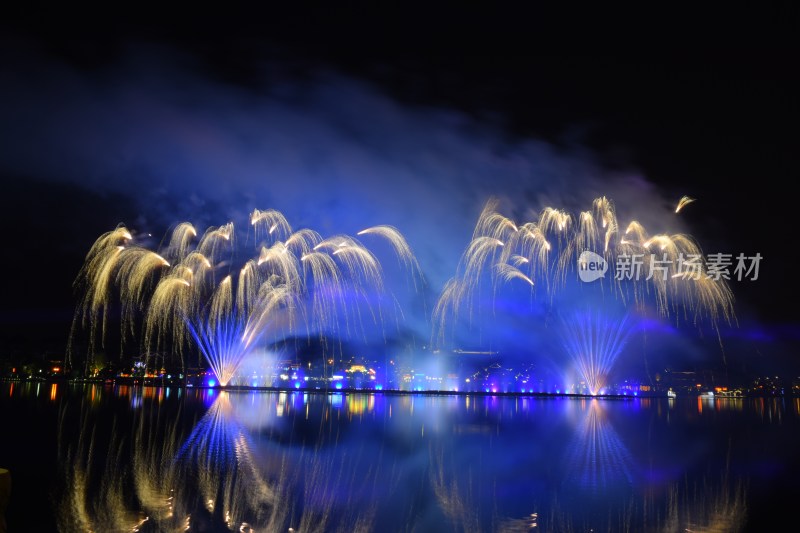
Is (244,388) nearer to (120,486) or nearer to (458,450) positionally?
(458,450)

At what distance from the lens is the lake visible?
11.1 m

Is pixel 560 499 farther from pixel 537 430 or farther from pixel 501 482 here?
pixel 537 430

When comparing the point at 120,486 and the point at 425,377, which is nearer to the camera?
the point at 120,486

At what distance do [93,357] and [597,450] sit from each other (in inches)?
3584

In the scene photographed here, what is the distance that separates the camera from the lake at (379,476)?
11062 millimetres

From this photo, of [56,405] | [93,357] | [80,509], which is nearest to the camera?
[80,509]

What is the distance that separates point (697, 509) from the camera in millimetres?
12617

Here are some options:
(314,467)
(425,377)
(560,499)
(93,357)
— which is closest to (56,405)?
(314,467)

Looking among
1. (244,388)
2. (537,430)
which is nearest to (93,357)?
(244,388)

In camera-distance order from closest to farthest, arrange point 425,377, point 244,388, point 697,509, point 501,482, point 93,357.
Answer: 1. point 697,509
2. point 501,482
3. point 244,388
4. point 425,377
5. point 93,357

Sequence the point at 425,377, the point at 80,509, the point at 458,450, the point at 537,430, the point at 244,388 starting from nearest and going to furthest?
the point at 80,509
the point at 458,450
the point at 537,430
the point at 244,388
the point at 425,377

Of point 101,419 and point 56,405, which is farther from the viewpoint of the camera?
point 56,405

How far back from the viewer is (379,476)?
1512 cm

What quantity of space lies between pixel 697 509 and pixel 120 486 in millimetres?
12302
